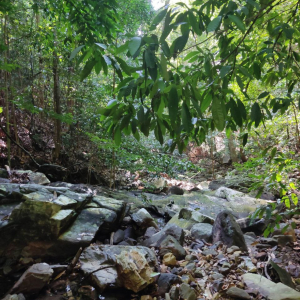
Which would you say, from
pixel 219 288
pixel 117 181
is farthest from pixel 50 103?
pixel 219 288

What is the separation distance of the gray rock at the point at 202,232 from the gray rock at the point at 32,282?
2467 millimetres

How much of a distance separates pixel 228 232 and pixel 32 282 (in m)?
2.75

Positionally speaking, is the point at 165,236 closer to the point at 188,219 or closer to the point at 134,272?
the point at 134,272

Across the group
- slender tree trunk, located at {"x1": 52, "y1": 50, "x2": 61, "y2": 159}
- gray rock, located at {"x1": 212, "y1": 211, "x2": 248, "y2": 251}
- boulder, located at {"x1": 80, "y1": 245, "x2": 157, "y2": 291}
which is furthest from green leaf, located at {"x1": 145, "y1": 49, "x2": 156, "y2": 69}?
slender tree trunk, located at {"x1": 52, "y1": 50, "x2": 61, "y2": 159}

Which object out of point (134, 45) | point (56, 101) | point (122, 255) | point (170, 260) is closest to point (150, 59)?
point (134, 45)

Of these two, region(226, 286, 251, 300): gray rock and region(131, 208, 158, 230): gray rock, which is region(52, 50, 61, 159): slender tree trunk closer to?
region(131, 208, 158, 230): gray rock

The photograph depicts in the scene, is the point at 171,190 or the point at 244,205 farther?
the point at 171,190

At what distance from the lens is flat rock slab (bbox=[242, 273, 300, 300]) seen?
79.5 inches

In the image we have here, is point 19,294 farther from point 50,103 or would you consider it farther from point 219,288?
point 50,103

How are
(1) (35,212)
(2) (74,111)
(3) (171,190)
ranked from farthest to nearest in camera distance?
(3) (171,190) → (2) (74,111) → (1) (35,212)

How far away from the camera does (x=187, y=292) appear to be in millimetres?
2289

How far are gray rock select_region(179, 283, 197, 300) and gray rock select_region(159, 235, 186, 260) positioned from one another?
81 cm

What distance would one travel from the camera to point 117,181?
7953mm

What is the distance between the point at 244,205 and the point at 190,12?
243 inches
